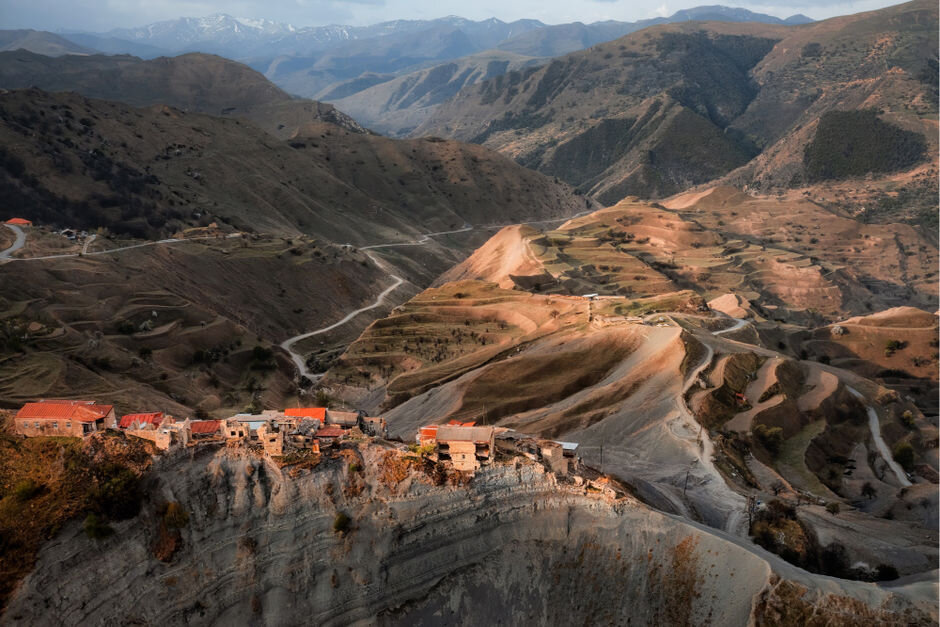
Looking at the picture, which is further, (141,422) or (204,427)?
(141,422)

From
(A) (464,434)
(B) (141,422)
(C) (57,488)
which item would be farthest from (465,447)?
(B) (141,422)

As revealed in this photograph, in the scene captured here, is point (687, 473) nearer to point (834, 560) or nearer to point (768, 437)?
point (834, 560)

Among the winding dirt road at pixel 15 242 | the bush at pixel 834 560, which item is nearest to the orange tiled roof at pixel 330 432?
the bush at pixel 834 560

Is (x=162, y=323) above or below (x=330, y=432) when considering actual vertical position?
below

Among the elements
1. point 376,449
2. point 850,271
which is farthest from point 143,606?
point 850,271

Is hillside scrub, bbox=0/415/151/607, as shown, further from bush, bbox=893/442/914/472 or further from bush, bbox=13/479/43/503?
bush, bbox=893/442/914/472

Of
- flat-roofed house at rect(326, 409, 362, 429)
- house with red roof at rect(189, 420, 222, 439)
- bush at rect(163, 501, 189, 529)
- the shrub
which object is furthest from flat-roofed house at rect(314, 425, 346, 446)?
the shrub
